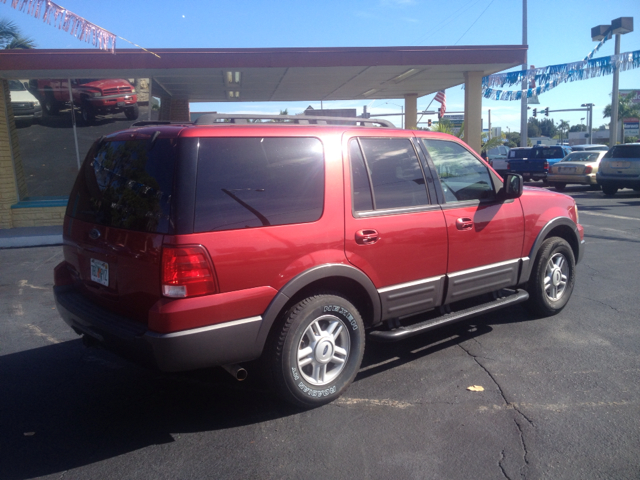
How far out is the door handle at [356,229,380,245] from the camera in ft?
12.9

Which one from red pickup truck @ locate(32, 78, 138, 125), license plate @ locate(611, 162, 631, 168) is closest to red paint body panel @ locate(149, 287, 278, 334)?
red pickup truck @ locate(32, 78, 138, 125)

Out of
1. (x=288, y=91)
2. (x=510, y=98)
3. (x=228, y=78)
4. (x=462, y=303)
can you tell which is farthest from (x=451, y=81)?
(x=462, y=303)

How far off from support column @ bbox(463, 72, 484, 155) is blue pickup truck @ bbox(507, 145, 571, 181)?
960 centimetres

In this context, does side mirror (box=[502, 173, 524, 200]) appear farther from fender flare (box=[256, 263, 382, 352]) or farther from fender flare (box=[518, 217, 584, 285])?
fender flare (box=[256, 263, 382, 352])

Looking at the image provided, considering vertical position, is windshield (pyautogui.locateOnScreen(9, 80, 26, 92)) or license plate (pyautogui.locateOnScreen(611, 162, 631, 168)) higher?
windshield (pyautogui.locateOnScreen(9, 80, 26, 92))

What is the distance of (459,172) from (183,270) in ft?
9.18

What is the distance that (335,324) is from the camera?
151 inches

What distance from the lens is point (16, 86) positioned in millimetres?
11836

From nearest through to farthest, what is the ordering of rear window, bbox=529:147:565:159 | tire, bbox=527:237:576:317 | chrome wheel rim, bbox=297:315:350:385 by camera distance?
→ chrome wheel rim, bbox=297:315:350:385 → tire, bbox=527:237:576:317 → rear window, bbox=529:147:565:159

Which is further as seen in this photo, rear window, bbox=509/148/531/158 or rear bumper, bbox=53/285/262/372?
rear window, bbox=509/148/531/158

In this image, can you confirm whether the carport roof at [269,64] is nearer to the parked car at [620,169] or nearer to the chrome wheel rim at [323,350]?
the parked car at [620,169]

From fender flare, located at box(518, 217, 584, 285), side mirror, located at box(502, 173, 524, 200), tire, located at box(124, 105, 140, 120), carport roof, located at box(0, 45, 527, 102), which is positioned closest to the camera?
side mirror, located at box(502, 173, 524, 200)

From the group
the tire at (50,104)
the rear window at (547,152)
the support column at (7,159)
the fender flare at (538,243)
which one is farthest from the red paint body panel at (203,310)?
the rear window at (547,152)

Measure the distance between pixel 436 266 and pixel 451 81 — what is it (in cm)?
1212
